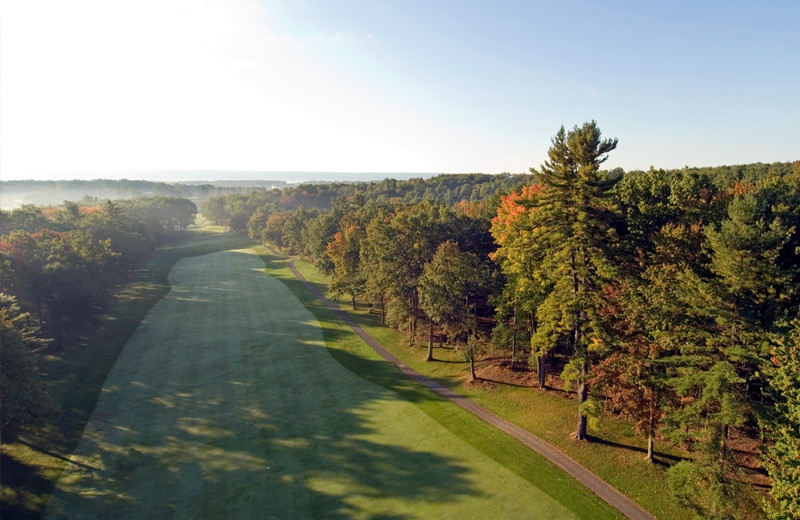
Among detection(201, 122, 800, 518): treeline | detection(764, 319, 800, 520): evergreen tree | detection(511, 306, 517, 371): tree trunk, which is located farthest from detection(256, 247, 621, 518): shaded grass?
detection(511, 306, 517, 371): tree trunk

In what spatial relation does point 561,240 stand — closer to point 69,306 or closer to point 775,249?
point 775,249

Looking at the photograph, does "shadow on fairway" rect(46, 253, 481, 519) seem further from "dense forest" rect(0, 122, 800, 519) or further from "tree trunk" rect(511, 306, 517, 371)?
"tree trunk" rect(511, 306, 517, 371)

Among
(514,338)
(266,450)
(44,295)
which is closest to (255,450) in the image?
(266,450)

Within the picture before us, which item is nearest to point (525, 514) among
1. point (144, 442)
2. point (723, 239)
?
point (723, 239)

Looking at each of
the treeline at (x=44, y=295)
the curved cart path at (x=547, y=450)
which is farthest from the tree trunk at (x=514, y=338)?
the treeline at (x=44, y=295)

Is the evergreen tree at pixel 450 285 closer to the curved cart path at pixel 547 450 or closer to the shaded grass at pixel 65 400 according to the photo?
the curved cart path at pixel 547 450

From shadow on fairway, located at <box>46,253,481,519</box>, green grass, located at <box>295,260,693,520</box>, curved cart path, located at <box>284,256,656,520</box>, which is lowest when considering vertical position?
shadow on fairway, located at <box>46,253,481,519</box>
